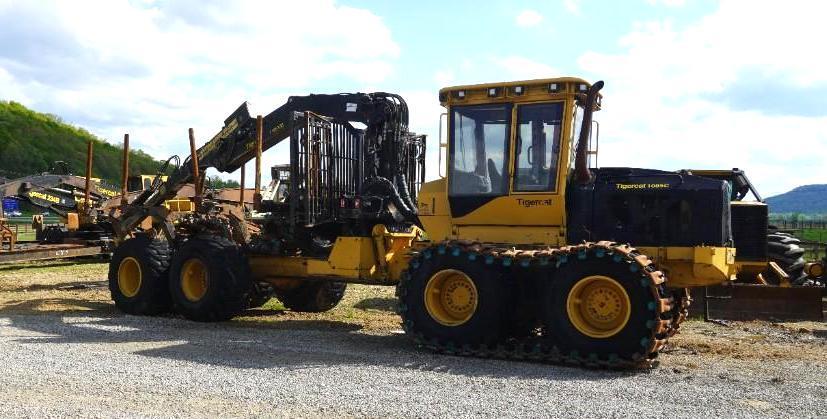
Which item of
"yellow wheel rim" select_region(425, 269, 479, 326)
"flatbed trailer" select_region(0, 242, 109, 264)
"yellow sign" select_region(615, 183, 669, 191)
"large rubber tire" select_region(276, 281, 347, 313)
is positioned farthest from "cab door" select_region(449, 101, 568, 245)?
"flatbed trailer" select_region(0, 242, 109, 264)

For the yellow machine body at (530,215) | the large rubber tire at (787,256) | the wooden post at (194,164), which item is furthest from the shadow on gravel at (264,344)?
the large rubber tire at (787,256)

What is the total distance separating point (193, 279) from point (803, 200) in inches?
6350

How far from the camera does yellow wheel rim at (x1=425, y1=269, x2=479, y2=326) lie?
9648mm

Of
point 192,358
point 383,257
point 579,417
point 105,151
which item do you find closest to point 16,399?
point 192,358

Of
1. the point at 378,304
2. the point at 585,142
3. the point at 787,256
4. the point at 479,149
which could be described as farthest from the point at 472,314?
the point at 787,256

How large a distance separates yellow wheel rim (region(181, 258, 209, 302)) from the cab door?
457 centimetres

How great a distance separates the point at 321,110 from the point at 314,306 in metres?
3.22

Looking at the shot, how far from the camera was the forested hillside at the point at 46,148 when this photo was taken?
66.2 meters

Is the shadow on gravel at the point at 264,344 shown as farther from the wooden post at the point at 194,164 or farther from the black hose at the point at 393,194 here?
the wooden post at the point at 194,164

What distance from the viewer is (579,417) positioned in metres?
6.59

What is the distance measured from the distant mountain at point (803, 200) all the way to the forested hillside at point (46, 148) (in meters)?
112

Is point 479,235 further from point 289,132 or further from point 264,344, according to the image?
point 289,132

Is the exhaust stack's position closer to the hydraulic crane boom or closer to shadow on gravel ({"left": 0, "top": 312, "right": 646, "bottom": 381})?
→ shadow on gravel ({"left": 0, "top": 312, "right": 646, "bottom": 381})

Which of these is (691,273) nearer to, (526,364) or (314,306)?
(526,364)
